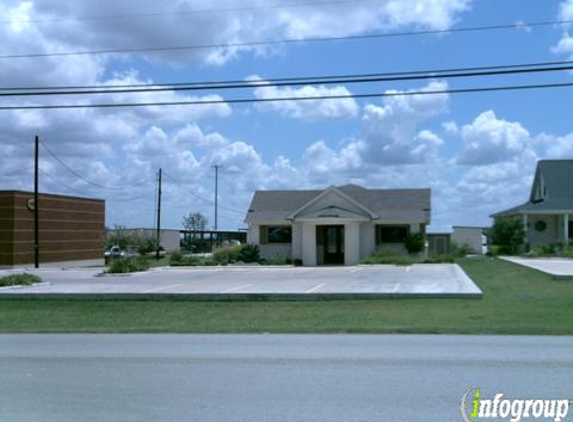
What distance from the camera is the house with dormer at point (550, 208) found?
46.9 m

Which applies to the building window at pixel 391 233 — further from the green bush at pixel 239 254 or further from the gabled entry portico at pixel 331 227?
the green bush at pixel 239 254

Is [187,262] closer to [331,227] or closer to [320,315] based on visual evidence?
[331,227]

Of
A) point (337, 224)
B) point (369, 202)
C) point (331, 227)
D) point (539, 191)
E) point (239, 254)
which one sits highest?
point (539, 191)

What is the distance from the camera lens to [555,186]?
161ft

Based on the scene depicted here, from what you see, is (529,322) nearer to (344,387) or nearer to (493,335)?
(493,335)

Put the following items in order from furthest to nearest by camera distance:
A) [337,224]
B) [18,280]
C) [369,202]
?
[369,202] → [337,224] → [18,280]

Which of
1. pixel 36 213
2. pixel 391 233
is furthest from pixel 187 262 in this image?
pixel 391 233

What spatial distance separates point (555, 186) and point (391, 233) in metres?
12.1

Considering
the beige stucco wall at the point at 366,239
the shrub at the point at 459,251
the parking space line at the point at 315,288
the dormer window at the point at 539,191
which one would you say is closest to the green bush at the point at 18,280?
the parking space line at the point at 315,288

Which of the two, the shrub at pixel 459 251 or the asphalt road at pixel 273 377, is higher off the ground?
the shrub at pixel 459 251

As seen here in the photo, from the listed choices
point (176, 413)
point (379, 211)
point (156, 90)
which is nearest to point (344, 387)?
point (176, 413)

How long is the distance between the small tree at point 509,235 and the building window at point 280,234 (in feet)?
46.4

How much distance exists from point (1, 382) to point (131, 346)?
11.7 feet

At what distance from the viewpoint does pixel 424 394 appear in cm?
855
